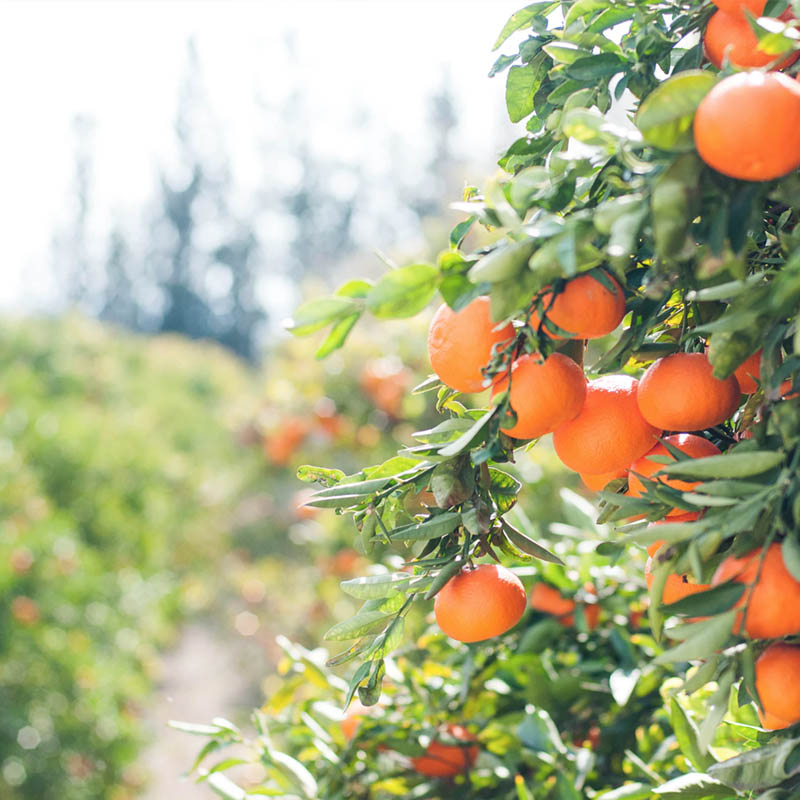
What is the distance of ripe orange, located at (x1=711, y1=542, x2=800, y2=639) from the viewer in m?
0.38

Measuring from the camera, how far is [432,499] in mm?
504

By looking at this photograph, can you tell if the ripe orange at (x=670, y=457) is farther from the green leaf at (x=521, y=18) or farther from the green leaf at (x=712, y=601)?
the green leaf at (x=521, y=18)

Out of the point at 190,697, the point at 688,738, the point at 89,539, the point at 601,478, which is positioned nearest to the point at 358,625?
the point at 601,478

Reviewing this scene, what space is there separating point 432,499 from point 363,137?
1645 centimetres

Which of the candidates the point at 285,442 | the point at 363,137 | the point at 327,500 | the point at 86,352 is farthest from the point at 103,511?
the point at 363,137

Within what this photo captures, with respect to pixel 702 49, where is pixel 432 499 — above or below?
below

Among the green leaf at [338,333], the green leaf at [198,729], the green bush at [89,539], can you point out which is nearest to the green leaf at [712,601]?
the green leaf at [338,333]

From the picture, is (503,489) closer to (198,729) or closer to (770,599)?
(770,599)

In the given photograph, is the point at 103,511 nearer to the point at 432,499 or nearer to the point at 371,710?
the point at 371,710

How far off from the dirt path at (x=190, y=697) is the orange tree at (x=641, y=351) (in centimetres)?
272

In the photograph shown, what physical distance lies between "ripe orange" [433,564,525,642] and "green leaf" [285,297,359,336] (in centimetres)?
19

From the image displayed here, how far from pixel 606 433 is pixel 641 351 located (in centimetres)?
6

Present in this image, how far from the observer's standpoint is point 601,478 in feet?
1.71

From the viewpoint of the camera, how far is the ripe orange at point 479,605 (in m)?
0.48
